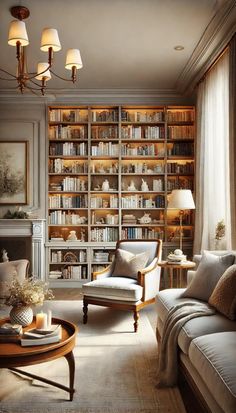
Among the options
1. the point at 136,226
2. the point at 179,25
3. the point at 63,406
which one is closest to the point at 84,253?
the point at 136,226

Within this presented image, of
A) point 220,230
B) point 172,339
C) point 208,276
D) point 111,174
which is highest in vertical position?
point 111,174

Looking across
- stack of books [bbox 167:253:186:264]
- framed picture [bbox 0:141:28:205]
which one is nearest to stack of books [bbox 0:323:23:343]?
stack of books [bbox 167:253:186:264]

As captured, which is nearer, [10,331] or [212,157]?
[10,331]

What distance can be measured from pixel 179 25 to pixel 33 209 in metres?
3.71

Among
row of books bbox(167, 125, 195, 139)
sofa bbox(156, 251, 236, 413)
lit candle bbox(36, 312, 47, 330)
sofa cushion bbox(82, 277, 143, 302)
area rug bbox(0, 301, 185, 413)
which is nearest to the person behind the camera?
sofa bbox(156, 251, 236, 413)

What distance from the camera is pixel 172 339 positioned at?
10.0 ft

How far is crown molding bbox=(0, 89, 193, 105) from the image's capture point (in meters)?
6.82

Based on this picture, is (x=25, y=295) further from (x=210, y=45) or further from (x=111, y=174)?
(x=111, y=174)

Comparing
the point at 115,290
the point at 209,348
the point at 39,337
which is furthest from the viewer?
the point at 115,290

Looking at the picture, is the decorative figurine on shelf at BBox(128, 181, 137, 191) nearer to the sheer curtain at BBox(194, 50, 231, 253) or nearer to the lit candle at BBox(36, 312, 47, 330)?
the sheer curtain at BBox(194, 50, 231, 253)

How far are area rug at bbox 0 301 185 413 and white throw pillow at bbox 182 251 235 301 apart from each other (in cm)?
67

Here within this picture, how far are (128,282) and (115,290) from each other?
0.26m

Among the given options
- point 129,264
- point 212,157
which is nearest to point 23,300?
point 129,264

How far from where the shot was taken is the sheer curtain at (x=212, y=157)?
16.3ft
